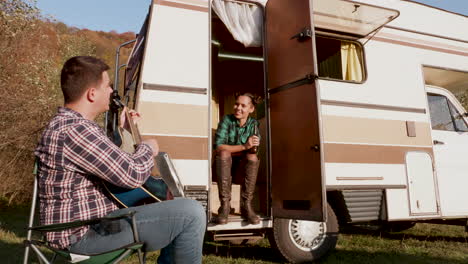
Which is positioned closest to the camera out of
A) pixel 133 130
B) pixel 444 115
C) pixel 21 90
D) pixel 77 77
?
pixel 77 77

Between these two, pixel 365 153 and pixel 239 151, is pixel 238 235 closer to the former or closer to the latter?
pixel 239 151

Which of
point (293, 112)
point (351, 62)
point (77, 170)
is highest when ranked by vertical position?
point (351, 62)

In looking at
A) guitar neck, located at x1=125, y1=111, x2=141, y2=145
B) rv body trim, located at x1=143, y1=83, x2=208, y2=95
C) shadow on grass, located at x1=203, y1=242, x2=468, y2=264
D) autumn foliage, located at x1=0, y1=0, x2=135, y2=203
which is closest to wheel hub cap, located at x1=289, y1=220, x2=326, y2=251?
shadow on grass, located at x1=203, y1=242, x2=468, y2=264

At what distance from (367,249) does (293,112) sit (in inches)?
84.1

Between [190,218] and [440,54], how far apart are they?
4.43 metres

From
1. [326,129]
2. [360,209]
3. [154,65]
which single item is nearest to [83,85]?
[154,65]

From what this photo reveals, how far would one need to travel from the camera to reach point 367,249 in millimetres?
4355

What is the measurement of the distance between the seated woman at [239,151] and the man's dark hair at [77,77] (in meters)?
2.04

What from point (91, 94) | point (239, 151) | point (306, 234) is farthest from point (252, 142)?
point (91, 94)

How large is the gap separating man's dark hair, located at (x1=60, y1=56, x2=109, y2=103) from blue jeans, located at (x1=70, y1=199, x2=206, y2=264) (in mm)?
622

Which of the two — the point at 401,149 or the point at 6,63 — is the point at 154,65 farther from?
the point at 6,63

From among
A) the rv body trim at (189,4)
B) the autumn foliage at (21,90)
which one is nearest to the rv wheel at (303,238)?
the rv body trim at (189,4)

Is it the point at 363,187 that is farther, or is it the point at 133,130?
the point at 363,187

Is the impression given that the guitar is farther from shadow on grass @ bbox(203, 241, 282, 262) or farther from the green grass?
shadow on grass @ bbox(203, 241, 282, 262)
